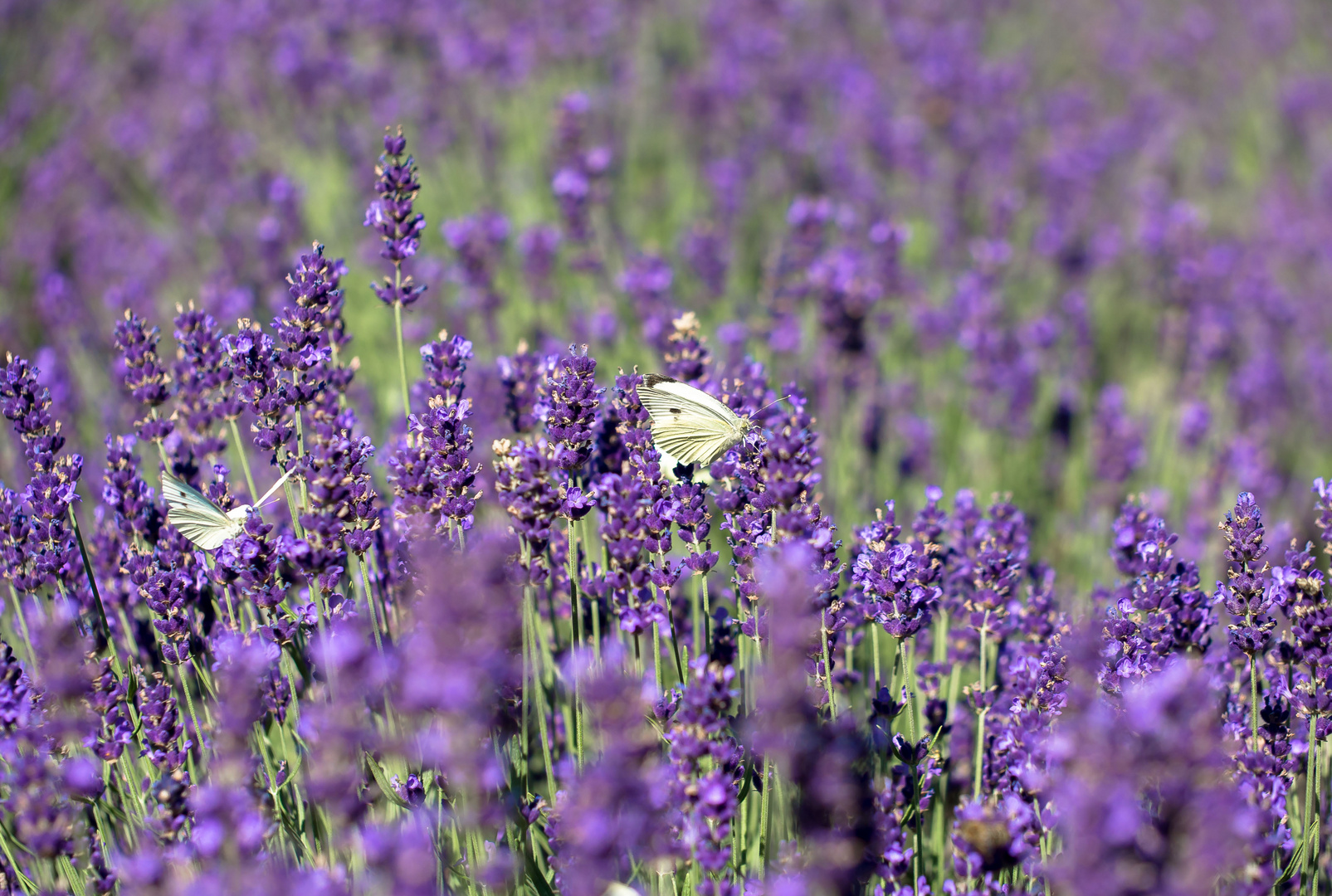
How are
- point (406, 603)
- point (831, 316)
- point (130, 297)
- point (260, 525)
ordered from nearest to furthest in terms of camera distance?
1. point (260, 525)
2. point (406, 603)
3. point (831, 316)
4. point (130, 297)

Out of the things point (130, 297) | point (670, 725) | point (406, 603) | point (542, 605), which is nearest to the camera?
point (670, 725)

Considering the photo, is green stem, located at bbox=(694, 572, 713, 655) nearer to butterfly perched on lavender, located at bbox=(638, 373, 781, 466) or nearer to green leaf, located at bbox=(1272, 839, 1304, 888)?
butterfly perched on lavender, located at bbox=(638, 373, 781, 466)

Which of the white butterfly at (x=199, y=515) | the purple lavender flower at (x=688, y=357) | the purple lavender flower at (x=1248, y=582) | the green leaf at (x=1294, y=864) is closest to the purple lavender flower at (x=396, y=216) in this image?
the white butterfly at (x=199, y=515)

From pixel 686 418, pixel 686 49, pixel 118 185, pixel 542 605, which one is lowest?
pixel 542 605

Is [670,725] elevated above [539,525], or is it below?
below

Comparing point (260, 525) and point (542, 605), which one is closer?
point (260, 525)

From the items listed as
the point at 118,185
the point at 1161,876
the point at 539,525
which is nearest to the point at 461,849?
the point at 539,525

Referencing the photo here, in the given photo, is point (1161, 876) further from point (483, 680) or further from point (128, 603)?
point (128, 603)
